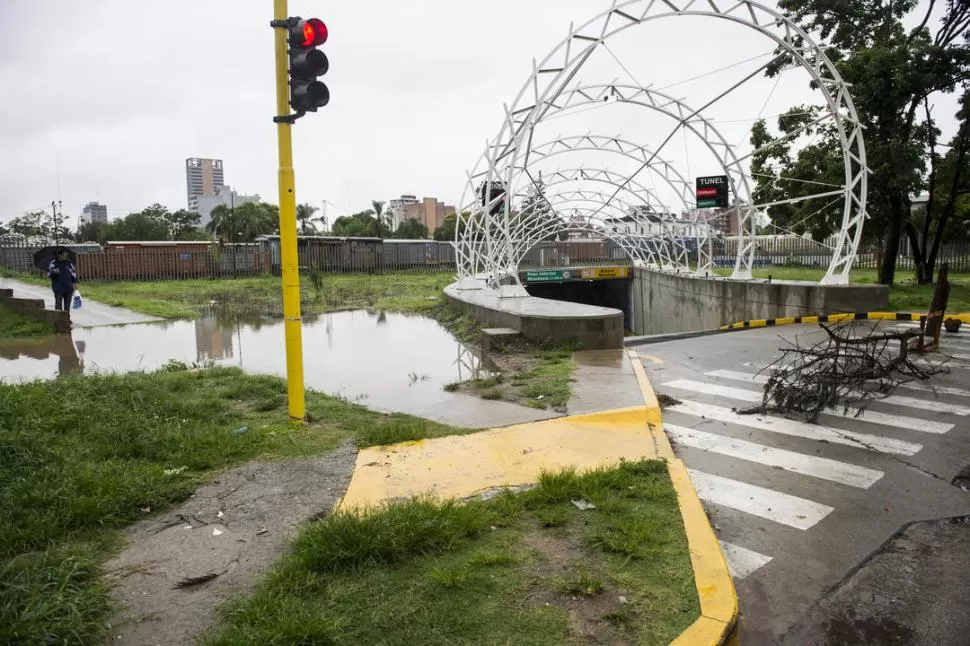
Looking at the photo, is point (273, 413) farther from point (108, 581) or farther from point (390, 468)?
point (108, 581)

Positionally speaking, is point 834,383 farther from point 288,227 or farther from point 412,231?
point 412,231

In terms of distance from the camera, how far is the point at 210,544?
12.6ft

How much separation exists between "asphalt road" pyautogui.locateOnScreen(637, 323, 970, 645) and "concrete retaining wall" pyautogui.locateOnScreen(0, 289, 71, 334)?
45.1 ft

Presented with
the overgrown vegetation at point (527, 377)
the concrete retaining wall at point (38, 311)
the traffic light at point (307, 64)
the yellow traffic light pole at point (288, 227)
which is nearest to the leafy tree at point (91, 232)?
the concrete retaining wall at point (38, 311)

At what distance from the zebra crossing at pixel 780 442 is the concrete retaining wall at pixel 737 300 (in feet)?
26.3

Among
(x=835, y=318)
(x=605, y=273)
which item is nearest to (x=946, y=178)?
(x=835, y=318)

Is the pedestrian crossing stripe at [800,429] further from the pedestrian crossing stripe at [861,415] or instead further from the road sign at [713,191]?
the road sign at [713,191]

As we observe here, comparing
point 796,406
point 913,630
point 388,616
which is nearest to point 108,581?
point 388,616

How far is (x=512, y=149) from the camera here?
16375 millimetres

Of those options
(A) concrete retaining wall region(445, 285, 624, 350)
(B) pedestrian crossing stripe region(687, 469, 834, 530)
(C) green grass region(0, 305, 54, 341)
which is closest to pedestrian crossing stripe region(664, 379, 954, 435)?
(B) pedestrian crossing stripe region(687, 469, 834, 530)

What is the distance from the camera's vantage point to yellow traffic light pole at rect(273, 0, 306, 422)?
20.2 ft

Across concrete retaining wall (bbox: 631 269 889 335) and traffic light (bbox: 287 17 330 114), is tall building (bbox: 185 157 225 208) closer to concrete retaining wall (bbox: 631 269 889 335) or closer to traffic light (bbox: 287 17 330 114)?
concrete retaining wall (bbox: 631 269 889 335)

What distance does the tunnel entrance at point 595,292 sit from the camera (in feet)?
130

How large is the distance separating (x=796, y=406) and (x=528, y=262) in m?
43.4
